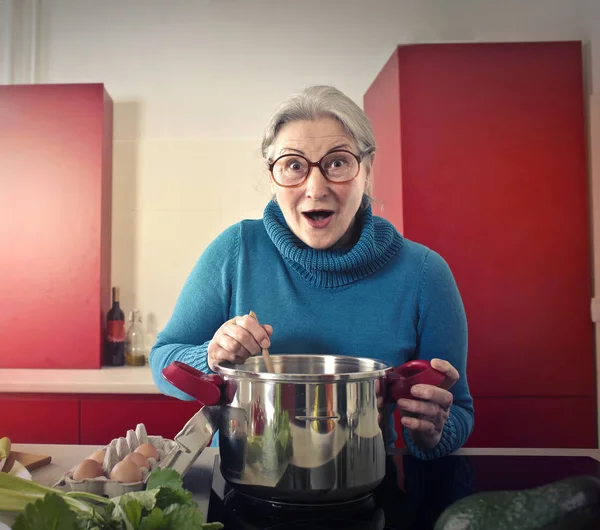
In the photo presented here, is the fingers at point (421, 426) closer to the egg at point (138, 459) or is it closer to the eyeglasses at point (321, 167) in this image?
the egg at point (138, 459)

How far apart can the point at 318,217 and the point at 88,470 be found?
2.15ft

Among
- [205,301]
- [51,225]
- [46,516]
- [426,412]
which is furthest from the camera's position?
[51,225]

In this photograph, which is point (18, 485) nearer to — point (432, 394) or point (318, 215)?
point (432, 394)

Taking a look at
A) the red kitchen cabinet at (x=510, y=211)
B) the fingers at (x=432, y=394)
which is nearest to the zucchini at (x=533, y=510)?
the fingers at (x=432, y=394)

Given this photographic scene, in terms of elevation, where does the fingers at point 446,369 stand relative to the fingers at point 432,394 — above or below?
above

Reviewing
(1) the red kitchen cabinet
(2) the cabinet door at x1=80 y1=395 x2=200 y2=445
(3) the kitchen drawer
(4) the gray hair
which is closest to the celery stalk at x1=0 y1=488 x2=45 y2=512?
(4) the gray hair

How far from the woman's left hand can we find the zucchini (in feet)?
0.69

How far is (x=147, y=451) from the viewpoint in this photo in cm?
69

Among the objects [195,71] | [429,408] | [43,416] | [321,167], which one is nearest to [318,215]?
[321,167]

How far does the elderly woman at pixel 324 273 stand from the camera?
108 cm

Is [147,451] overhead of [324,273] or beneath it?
beneath

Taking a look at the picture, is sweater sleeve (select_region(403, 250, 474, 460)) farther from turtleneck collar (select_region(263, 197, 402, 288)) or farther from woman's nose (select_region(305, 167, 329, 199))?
woman's nose (select_region(305, 167, 329, 199))

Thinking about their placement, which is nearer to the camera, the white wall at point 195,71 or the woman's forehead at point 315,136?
the woman's forehead at point 315,136

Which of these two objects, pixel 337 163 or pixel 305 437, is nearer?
pixel 305 437
